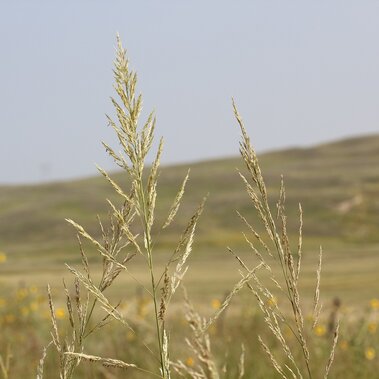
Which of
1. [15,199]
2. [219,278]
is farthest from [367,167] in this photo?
[219,278]

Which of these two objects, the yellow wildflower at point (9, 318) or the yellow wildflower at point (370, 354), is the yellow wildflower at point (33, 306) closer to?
the yellow wildflower at point (9, 318)

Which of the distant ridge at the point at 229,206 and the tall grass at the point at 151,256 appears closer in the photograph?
the tall grass at the point at 151,256

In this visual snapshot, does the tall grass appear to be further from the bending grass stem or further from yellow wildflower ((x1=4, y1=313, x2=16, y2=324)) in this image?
yellow wildflower ((x1=4, y1=313, x2=16, y2=324))

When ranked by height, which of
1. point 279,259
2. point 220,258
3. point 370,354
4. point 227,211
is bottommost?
point 220,258

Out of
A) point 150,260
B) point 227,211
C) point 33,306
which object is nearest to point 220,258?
point 227,211

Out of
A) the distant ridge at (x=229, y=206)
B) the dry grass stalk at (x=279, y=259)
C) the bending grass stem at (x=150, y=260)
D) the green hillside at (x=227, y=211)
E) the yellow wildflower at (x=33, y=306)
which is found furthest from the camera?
the distant ridge at (x=229, y=206)

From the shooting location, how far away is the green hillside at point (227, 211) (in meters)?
59.2

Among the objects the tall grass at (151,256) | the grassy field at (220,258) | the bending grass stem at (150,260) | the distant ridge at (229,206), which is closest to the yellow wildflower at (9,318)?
the grassy field at (220,258)

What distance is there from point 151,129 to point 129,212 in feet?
0.56

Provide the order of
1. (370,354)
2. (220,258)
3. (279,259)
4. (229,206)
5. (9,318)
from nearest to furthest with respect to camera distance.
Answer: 1. (279,259)
2. (370,354)
3. (9,318)
4. (220,258)
5. (229,206)

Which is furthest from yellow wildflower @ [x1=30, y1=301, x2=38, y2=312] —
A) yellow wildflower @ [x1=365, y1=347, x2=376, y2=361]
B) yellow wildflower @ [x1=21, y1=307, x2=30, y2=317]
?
yellow wildflower @ [x1=365, y1=347, x2=376, y2=361]

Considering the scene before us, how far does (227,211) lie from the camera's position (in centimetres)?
6906

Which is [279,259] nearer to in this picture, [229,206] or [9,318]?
[9,318]

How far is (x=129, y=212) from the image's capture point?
1.55 meters
